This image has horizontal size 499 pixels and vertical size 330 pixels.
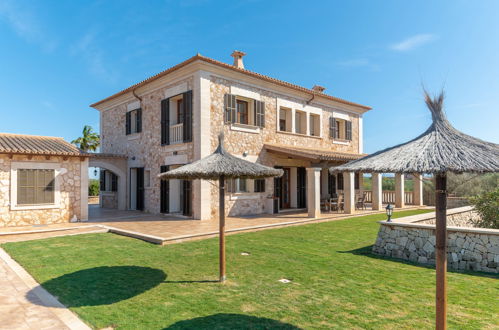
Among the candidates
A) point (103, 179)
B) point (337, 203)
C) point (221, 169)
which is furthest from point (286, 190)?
point (221, 169)

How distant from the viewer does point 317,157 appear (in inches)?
536

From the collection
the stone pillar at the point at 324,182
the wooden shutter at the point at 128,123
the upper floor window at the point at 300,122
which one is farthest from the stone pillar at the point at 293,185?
the wooden shutter at the point at 128,123

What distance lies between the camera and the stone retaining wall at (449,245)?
20.2ft

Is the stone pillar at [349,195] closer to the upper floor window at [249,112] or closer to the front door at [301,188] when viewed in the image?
the front door at [301,188]

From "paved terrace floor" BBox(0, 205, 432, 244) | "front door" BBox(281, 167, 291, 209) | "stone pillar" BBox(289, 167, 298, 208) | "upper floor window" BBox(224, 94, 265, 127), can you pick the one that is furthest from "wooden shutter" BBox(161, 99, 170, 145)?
"stone pillar" BBox(289, 167, 298, 208)

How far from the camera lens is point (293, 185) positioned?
55.2ft

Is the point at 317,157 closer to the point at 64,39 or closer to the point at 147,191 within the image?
the point at 147,191

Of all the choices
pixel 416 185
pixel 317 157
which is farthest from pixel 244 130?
pixel 416 185

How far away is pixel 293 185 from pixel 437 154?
532 inches

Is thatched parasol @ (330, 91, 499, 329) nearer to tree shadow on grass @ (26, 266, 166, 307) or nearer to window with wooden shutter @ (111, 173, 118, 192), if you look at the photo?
tree shadow on grass @ (26, 266, 166, 307)

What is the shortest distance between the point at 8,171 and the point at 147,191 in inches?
236

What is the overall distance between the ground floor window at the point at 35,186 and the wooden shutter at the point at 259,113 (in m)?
9.13

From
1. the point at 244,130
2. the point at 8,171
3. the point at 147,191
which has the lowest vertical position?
the point at 147,191

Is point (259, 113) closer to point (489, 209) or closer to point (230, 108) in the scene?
point (230, 108)
